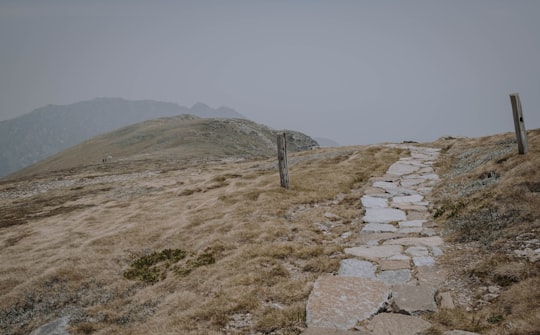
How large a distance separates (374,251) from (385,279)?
2.04m

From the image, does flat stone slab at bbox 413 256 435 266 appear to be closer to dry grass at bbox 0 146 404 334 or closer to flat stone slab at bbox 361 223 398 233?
dry grass at bbox 0 146 404 334

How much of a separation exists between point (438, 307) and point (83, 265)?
1429 centimetres

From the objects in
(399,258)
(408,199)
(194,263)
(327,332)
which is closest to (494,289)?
(399,258)

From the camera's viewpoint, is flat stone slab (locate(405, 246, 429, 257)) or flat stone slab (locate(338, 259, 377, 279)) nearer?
flat stone slab (locate(338, 259, 377, 279))

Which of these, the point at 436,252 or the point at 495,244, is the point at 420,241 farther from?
the point at 495,244

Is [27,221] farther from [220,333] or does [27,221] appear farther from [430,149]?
[430,149]

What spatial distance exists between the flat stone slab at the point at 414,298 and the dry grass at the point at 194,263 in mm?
2266

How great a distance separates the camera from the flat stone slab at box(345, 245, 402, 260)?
429 inches

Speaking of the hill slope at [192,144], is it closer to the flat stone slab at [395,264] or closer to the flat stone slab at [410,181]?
the flat stone slab at [410,181]

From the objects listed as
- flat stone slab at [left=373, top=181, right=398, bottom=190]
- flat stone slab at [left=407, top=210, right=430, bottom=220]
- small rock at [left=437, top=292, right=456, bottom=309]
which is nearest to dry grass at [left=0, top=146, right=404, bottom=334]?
flat stone slab at [left=373, top=181, right=398, bottom=190]

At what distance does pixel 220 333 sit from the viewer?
25.7ft

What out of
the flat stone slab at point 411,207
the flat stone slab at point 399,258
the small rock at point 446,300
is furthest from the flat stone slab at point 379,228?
the small rock at point 446,300

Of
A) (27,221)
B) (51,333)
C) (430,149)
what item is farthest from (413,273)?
(27,221)

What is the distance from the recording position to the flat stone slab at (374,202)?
53.1 ft
